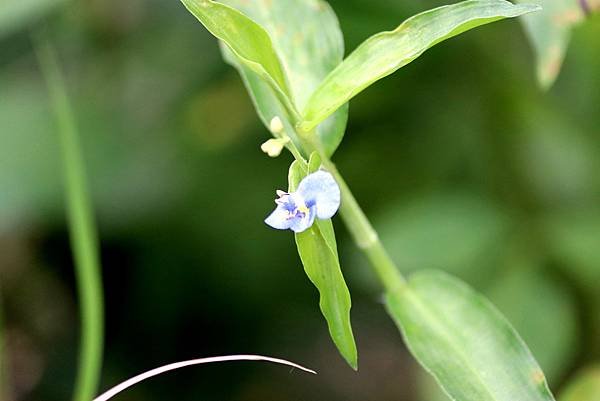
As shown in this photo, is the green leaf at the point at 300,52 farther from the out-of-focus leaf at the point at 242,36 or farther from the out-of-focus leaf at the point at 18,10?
the out-of-focus leaf at the point at 18,10

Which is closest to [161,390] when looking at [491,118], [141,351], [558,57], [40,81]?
[141,351]

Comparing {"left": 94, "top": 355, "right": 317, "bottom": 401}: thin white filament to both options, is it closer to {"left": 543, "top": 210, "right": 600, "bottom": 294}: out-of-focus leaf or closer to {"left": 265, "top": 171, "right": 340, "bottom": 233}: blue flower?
{"left": 265, "top": 171, "right": 340, "bottom": 233}: blue flower

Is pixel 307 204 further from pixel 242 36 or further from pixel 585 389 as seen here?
pixel 585 389

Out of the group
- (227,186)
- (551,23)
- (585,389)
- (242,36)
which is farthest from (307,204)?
(227,186)

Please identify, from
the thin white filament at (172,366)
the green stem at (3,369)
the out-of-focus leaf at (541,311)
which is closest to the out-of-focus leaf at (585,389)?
the out-of-focus leaf at (541,311)

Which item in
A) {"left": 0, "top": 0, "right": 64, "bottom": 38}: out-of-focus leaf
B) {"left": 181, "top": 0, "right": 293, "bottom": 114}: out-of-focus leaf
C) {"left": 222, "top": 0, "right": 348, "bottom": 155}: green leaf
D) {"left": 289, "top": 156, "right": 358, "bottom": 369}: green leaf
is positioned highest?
{"left": 0, "top": 0, "right": 64, "bottom": 38}: out-of-focus leaf

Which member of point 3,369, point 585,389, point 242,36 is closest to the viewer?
point 242,36

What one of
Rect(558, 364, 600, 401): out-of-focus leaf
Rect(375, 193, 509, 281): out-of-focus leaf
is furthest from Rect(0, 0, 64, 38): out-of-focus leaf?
Rect(558, 364, 600, 401): out-of-focus leaf
